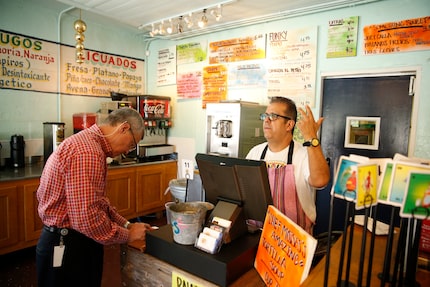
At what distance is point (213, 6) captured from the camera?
3404 millimetres

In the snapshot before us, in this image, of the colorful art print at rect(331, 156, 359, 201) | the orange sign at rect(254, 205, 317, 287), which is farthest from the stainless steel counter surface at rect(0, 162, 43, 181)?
the colorful art print at rect(331, 156, 359, 201)

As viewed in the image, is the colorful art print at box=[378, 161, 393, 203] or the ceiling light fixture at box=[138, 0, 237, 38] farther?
the ceiling light fixture at box=[138, 0, 237, 38]

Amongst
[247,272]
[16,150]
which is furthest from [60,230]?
[16,150]

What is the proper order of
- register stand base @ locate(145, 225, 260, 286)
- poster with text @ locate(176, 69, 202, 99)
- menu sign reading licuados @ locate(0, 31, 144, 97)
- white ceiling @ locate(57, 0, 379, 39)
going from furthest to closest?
poster with text @ locate(176, 69, 202, 99)
menu sign reading licuados @ locate(0, 31, 144, 97)
white ceiling @ locate(57, 0, 379, 39)
register stand base @ locate(145, 225, 260, 286)

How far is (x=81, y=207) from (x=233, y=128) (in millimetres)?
2307

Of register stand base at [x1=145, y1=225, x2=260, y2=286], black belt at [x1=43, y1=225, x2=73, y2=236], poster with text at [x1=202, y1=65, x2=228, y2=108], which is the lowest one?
black belt at [x1=43, y1=225, x2=73, y2=236]

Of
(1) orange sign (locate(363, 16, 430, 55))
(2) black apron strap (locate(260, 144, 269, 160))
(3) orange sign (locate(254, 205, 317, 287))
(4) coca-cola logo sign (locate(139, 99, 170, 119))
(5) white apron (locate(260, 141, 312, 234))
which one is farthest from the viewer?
(4) coca-cola logo sign (locate(139, 99, 170, 119))

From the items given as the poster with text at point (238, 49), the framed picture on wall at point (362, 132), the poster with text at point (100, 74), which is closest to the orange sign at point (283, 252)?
the framed picture on wall at point (362, 132)

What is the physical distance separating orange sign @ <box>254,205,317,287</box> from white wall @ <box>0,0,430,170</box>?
243 centimetres

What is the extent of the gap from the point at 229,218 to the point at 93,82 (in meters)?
3.96

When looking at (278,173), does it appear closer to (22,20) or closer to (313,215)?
(313,215)

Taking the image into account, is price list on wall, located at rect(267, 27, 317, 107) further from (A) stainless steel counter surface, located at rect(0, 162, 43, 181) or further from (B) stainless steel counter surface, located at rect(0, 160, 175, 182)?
(A) stainless steel counter surface, located at rect(0, 162, 43, 181)

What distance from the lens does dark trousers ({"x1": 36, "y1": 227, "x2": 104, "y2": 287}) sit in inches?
62.9

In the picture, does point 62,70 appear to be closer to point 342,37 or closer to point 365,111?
point 342,37
